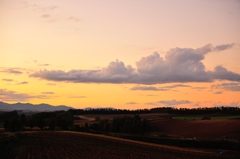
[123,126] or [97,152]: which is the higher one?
[123,126]

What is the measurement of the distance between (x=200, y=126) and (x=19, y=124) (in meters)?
54.9

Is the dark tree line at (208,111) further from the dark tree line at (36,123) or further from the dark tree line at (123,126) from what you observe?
the dark tree line at (36,123)

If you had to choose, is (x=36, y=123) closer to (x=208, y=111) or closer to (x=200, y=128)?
(x=200, y=128)

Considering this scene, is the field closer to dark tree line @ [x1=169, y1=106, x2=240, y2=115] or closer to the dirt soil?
the dirt soil

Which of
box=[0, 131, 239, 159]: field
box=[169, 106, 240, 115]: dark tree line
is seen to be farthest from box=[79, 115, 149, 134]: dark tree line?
box=[169, 106, 240, 115]: dark tree line

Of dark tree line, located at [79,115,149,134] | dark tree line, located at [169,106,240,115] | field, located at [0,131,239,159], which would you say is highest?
dark tree line, located at [169,106,240,115]

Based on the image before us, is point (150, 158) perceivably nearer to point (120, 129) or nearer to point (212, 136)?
point (212, 136)

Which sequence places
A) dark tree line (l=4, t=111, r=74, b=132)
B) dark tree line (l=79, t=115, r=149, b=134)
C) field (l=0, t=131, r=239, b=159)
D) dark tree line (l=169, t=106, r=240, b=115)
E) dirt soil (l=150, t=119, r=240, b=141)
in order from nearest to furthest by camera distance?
field (l=0, t=131, r=239, b=159)
dirt soil (l=150, t=119, r=240, b=141)
dark tree line (l=79, t=115, r=149, b=134)
dark tree line (l=4, t=111, r=74, b=132)
dark tree line (l=169, t=106, r=240, b=115)

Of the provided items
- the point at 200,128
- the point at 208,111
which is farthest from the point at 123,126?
the point at 208,111

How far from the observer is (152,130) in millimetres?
93375

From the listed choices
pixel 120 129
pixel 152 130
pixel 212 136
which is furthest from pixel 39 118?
pixel 212 136

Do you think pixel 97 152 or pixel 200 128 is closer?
pixel 97 152

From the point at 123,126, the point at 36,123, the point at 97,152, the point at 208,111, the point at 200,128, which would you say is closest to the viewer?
the point at 97,152

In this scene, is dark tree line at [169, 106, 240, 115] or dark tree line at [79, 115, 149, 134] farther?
dark tree line at [169, 106, 240, 115]
